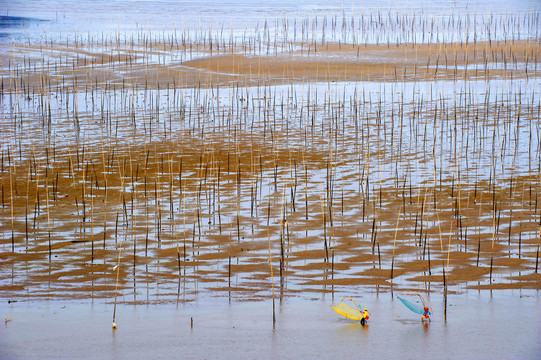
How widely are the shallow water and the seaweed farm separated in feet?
0.53

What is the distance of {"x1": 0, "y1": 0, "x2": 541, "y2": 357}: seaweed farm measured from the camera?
5609 millimetres

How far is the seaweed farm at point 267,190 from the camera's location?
561 centimetres

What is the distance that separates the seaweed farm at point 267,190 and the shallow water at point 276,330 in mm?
162

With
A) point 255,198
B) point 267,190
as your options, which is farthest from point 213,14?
point 255,198

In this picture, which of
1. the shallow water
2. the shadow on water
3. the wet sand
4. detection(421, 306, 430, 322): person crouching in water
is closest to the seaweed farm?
the wet sand

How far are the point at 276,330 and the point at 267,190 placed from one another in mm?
3421

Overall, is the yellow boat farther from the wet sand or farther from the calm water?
the calm water

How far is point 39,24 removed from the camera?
2909 cm

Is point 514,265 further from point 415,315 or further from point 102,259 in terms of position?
point 102,259

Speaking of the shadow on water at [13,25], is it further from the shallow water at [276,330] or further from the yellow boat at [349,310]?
the yellow boat at [349,310]

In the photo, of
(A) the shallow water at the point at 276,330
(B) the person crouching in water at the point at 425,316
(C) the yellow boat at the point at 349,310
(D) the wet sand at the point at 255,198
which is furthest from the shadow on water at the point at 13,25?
(B) the person crouching in water at the point at 425,316

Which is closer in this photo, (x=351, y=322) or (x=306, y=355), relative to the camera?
(x=306, y=355)

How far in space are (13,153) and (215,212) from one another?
3.87 meters

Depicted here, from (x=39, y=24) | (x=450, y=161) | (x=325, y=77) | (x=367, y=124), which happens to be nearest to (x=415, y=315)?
(x=450, y=161)
